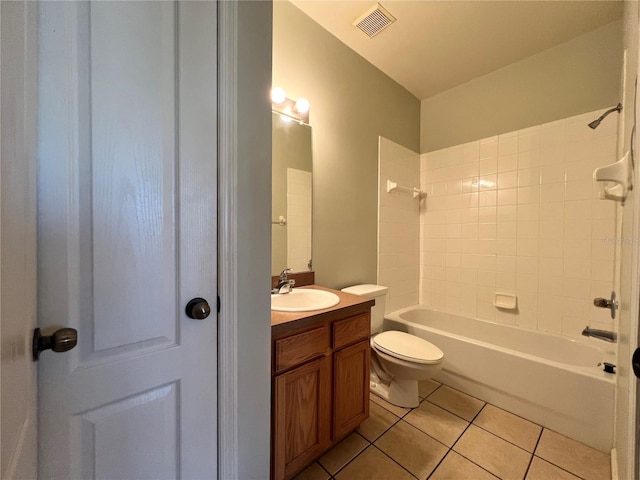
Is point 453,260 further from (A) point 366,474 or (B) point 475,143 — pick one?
(A) point 366,474

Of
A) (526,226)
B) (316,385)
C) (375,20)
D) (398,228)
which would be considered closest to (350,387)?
(316,385)

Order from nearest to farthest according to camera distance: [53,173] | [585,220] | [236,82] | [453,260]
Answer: [53,173] < [236,82] < [585,220] < [453,260]

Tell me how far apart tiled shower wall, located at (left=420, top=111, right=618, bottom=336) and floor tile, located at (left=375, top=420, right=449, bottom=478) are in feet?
4.40

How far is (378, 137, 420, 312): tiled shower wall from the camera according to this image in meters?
2.26

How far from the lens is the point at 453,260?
2457 millimetres

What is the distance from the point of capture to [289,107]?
1.60m

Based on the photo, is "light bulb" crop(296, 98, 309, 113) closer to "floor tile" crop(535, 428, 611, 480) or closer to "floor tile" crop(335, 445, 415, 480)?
"floor tile" crop(335, 445, 415, 480)

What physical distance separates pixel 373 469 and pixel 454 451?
0.49 meters

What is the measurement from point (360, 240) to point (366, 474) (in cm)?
146

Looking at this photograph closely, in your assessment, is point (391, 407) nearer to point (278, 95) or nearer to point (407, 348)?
point (407, 348)

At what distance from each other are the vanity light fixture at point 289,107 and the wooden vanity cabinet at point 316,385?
129cm

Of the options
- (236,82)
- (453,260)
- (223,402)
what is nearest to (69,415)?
(223,402)

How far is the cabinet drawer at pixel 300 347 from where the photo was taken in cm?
100

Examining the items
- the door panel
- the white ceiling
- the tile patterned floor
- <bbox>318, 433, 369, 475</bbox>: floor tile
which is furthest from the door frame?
the white ceiling
